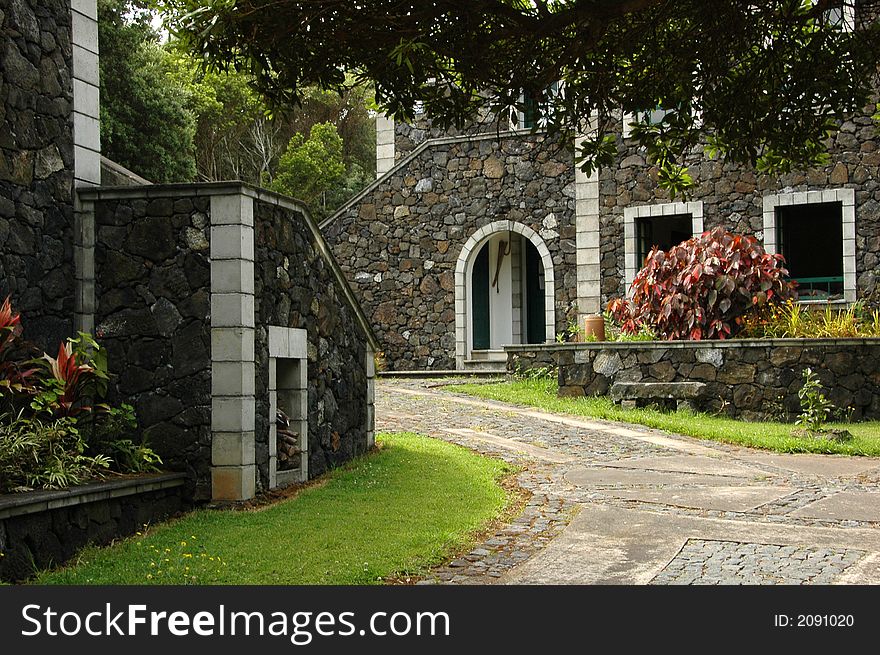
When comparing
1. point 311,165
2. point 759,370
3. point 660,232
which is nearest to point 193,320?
point 759,370

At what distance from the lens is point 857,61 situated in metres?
6.95

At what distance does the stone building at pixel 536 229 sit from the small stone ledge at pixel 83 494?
1158 centimetres

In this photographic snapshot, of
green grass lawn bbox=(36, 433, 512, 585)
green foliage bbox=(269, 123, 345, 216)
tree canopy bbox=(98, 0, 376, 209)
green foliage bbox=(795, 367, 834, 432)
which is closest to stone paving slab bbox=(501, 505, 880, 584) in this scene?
green grass lawn bbox=(36, 433, 512, 585)

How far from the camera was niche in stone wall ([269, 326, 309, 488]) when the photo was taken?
887 centimetres

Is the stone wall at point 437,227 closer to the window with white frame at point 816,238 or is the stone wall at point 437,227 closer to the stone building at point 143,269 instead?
the window with white frame at point 816,238

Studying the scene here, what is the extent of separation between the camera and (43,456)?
710 centimetres

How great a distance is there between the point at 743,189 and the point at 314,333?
35.0 ft

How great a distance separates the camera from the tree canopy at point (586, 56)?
6.42m

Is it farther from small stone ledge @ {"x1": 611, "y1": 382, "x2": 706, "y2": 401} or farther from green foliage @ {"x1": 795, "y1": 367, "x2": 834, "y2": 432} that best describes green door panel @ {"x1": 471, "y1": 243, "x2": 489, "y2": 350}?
green foliage @ {"x1": 795, "y1": 367, "x2": 834, "y2": 432}

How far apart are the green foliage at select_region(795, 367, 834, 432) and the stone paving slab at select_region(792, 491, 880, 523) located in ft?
11.3

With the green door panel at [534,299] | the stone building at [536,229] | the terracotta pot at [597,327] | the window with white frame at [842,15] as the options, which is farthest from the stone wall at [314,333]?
the green door panel at [534,299]

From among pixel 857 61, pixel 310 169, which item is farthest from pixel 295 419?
pixel 310 169

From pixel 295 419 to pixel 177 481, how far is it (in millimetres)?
1415

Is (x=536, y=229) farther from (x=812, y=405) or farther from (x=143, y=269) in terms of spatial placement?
(x=143, y=269)
